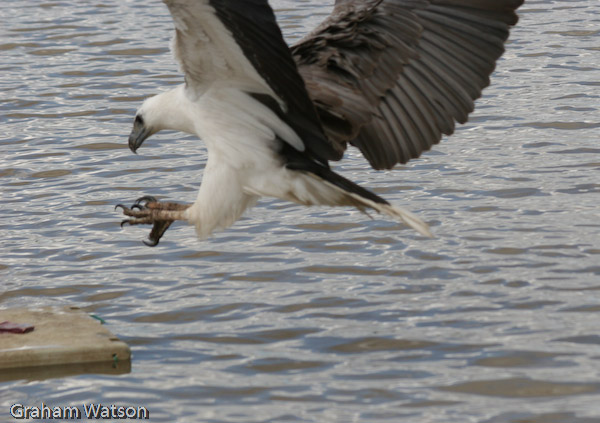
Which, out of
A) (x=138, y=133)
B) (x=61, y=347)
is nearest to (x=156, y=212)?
(x=138, y=133)

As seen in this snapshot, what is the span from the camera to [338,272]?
20.9ft

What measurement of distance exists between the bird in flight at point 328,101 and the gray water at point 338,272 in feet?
1.75

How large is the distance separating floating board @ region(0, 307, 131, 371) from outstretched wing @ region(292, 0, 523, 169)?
58.9 inches

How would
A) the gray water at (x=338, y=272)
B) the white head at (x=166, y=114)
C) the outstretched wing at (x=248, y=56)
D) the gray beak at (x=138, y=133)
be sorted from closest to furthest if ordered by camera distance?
the outstretched wing at (x=248, y=56) → the gray water at (x=338, y=272) → the white head at (x=166, y=114) → the gray beak at (x=138, y=133)

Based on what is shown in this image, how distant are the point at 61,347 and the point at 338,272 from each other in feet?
5.35

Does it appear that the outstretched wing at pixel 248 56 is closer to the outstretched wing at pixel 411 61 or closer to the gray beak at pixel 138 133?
the outstretched wing at pixel 411 61

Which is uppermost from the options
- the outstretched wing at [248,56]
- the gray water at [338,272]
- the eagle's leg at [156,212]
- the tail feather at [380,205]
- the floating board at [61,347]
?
the outstretched wing at [248,56]

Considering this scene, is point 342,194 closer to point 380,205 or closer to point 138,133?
point 380,205

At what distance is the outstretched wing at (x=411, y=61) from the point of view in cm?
581

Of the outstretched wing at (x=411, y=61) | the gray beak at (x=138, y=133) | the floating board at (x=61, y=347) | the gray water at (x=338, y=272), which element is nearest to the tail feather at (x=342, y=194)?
the outstretched wing at (x=411, y=61)

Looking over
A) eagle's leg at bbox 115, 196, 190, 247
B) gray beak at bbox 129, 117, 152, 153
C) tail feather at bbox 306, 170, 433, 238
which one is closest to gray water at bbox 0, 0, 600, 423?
eagle's leg at bbox 115, 196, 190, 247

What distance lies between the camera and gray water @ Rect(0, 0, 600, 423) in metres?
5.01

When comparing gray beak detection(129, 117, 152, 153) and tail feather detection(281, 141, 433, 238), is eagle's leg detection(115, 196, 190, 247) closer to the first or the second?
gray beak detection(129, 117, 152, 153)

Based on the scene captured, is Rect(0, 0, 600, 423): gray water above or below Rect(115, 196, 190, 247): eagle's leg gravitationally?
below
